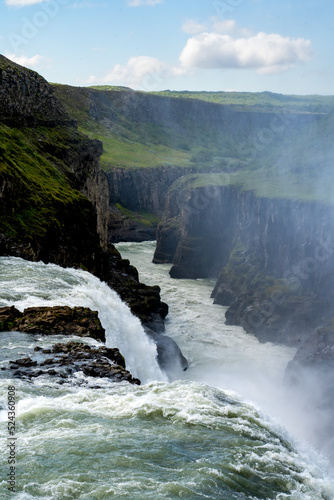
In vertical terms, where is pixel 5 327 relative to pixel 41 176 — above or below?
below

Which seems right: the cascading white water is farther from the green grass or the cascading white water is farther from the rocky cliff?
the green grass

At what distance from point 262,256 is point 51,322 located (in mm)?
53480

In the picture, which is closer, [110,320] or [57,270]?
[110,320]

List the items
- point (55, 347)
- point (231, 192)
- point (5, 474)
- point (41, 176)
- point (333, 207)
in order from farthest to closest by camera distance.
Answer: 1. point (231, 192)
2. point (333, 207)
3. point (41, 176)
4. point (55, 347)
5. point (5, 474)

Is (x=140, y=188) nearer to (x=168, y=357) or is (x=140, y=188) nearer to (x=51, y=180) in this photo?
(x=51, y=180)

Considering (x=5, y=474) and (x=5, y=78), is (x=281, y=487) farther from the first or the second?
(x=5, y=78)

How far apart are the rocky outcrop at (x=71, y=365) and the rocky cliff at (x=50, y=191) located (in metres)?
19.2

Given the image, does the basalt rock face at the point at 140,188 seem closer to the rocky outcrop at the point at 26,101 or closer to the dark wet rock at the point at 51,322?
the rocky outcrop at the point at 26,101

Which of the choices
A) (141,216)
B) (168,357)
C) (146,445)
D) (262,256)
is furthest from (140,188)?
(146,445)

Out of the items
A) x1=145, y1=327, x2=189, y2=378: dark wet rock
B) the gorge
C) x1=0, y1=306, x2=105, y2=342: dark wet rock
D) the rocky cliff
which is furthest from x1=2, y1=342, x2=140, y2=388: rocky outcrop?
x1=145, y1=327, x2=189, y2=378: dark wet rock

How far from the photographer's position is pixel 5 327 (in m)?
25.7

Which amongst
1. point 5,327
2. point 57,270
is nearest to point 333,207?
point 57,270

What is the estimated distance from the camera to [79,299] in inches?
1284

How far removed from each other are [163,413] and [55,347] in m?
6.80
